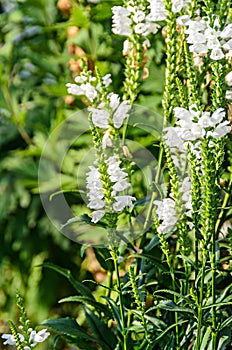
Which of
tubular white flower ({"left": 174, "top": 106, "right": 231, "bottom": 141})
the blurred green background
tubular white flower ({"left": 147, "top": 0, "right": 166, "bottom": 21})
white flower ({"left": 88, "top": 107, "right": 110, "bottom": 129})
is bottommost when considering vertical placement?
the blurred green background

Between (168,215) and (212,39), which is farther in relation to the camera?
(168,215)

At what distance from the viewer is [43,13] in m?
2.34

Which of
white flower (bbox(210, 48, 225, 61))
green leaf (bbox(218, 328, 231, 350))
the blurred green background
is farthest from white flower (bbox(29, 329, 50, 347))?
the blurred green background

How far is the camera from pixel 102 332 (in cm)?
150

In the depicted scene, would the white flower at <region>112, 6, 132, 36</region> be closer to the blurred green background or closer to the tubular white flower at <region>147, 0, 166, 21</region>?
the tubular white flower at <region>147, 0, 166, 21</region>

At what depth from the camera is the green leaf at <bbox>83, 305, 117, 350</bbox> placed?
149 cm

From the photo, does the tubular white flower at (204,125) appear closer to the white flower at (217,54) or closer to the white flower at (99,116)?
the white flower at (217,54)

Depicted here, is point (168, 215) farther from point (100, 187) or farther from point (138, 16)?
point (138, 16)

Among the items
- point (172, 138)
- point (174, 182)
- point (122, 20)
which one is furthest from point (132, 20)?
point (174, 182)

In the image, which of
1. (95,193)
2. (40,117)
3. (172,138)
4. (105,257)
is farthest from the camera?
(40,117)

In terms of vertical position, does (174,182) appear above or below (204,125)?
below

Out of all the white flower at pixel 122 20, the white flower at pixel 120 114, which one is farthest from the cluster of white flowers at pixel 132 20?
the white flower at pixel 120 114

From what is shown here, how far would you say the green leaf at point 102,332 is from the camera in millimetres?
1491

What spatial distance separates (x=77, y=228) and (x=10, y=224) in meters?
0.45
